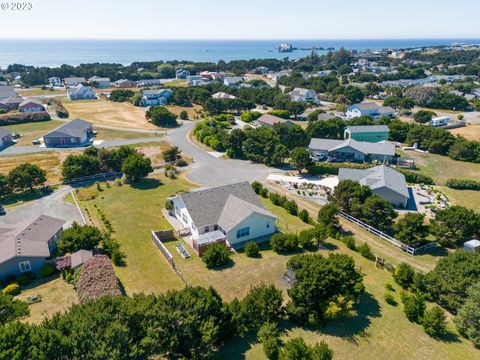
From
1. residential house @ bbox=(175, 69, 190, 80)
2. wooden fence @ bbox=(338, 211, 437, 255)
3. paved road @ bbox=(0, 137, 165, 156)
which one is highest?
residential house @ bbox=(175, 69, 190, 80)

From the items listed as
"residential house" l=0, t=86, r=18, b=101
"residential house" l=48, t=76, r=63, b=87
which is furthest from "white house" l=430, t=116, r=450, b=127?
"residential house" l=48, t=76, r=63, b=87

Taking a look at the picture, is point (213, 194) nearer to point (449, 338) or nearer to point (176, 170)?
point (176, 170)

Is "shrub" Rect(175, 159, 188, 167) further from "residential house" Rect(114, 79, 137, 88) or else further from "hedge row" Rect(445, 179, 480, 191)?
"residential house" Rect(114, 79, 137, 88)

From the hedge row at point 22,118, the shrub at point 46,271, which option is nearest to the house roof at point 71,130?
the hedge row at point 22,118

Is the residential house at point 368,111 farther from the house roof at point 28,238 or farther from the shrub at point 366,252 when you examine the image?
the house roof at point 28,238

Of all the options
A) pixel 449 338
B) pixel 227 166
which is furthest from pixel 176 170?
pixel 449 338
